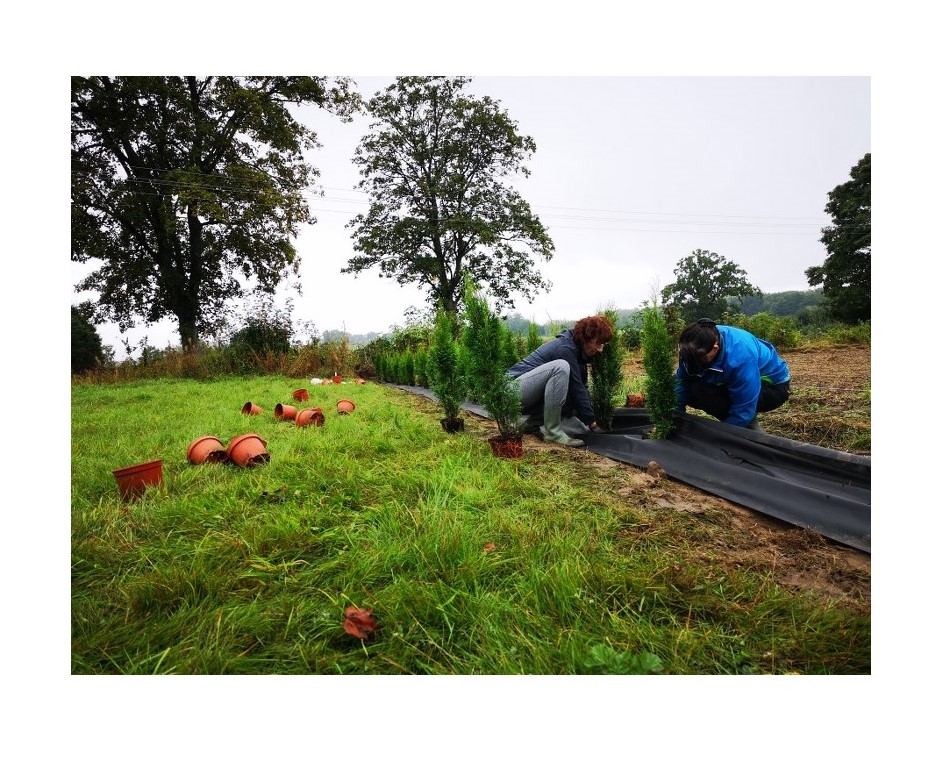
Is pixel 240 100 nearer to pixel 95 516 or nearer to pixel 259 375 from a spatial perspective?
pixel 95 516

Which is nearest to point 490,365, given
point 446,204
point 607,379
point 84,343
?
point 607,379

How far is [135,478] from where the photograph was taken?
7.27ft

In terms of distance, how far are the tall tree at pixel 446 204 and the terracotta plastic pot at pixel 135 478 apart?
238 centimetres

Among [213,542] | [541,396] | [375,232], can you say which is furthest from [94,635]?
[375,232]

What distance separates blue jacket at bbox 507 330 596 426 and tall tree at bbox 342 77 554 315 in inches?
23.4

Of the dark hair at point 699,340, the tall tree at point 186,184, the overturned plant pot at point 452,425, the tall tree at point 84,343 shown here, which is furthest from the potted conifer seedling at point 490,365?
the tall tree at point 84,343

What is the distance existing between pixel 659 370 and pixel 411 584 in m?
2.63

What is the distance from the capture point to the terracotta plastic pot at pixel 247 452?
270cm

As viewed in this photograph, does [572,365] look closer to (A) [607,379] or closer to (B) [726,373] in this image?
(A) [607,379]

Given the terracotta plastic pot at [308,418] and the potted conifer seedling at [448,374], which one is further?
the potted conifer seedling at [448,374]

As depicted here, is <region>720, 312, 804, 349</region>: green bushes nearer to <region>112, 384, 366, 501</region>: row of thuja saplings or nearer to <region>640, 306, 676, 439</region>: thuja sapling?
<region>640, 306, 676, 439</region>: thuja sapling

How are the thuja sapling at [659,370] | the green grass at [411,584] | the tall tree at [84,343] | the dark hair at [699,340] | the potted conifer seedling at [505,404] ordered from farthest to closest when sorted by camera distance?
the potted conifer seedling at [505,404] < the thuja sapling at [659,370] < the dark hair at [699,340] < the tall tree at [84,343] < the green grass at [411,584]

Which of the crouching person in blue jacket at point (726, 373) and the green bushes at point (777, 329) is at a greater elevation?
the green bushes at point (777, 329)

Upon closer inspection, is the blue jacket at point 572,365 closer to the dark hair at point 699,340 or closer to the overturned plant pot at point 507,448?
the overturned plant pot at point 507,448
